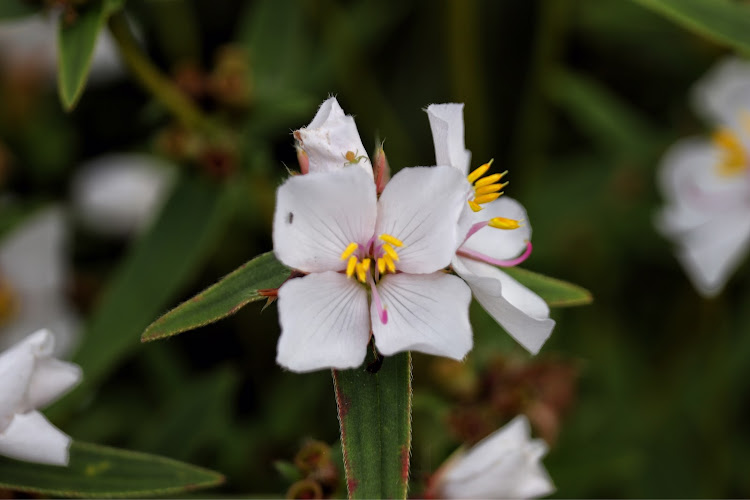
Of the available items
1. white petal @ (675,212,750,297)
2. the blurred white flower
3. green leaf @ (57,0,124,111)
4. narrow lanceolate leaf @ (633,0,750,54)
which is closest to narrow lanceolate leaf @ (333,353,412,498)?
green leaf @ (57,0,124,111)

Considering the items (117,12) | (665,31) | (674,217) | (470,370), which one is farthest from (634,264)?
(117,12)

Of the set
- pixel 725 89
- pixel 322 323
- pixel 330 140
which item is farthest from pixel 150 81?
pixel 725 89

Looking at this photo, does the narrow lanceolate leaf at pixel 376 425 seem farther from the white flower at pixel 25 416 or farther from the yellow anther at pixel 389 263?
the white flower at pixel 25 416

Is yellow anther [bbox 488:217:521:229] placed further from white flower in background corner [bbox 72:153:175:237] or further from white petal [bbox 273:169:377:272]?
white flower in background corner [bbox 72:153:175:237]

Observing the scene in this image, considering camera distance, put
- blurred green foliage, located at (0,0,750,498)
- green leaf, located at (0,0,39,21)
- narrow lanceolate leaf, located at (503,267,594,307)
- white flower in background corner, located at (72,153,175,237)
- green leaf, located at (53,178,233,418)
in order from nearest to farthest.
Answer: narrow lanceolate leaf, located at (503,267,594,307) → green leaf, located at (0,0,39,21) → green leaf, located at (53,178,233,418) → blurred green foliage, located at (0,0,750,498) → white flower in background corner, located at (72,153,175,237)

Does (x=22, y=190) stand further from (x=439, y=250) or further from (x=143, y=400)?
(x=439, y=250)
